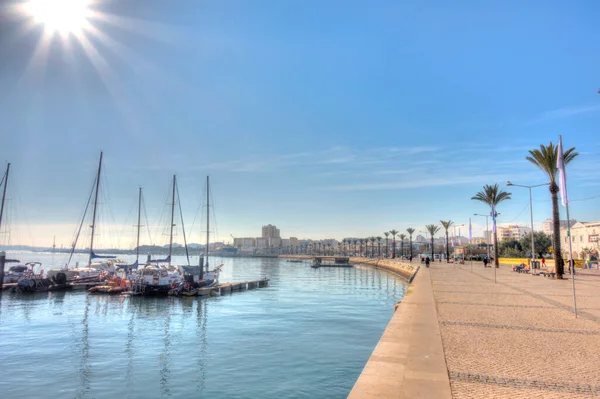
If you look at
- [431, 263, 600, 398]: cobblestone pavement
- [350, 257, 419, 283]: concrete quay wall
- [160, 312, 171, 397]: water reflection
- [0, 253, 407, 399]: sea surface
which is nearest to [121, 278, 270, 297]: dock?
[0, 253, 407, 399]: sea surface

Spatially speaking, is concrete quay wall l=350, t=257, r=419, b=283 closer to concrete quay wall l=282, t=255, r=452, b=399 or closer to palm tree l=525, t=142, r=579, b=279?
palm tree l=525, t=142, r=579, b=279


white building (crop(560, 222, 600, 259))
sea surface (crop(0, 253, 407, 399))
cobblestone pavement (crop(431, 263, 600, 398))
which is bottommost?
sea surface (crop(0, 253, 407, 399))

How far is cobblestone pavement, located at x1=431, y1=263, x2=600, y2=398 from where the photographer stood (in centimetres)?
729

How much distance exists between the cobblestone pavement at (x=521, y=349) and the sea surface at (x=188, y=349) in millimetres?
4524

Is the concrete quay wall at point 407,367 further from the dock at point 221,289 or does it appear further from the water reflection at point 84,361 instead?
the dock at point 221,289

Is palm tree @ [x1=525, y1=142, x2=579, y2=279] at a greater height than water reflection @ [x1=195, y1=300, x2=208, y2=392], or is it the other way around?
palm tree @ [x1=525, y1=142, x2=579, y2=279]

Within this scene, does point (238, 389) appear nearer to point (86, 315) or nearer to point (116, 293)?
point (86, 315)

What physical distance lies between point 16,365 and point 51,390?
15.1ft

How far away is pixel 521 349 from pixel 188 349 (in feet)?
49.6

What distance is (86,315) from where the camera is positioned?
30.9 m

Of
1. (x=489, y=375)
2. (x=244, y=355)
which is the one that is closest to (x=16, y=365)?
(x=244, y=355)

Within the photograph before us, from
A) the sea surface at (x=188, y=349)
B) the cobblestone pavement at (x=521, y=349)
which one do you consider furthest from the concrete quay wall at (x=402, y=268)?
the cobblestone pavement at (x=521, y=349)

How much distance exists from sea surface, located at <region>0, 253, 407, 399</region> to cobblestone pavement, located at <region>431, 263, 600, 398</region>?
452 cm

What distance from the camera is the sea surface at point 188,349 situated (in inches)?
535
